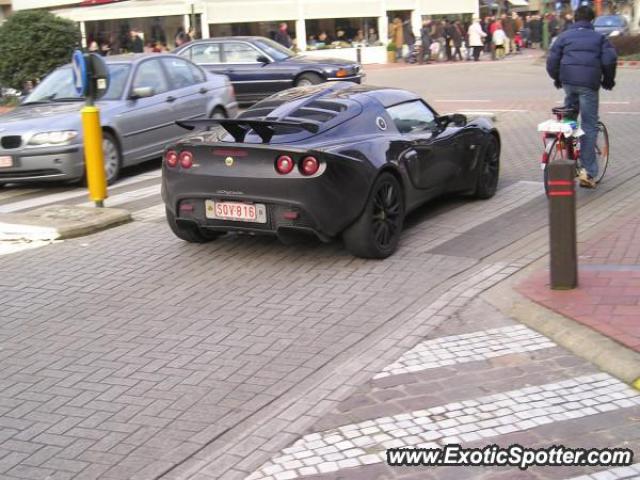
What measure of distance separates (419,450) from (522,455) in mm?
477

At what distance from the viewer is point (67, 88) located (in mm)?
12156

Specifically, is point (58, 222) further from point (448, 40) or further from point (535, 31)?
point (535, 31)

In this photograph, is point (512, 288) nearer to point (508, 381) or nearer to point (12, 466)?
point (508, 381)

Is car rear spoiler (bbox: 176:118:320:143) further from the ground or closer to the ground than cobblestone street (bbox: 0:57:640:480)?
further from the ground

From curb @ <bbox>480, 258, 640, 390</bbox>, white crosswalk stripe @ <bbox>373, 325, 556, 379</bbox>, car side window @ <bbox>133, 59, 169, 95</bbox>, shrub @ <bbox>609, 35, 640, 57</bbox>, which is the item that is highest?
shrub @ <bbox>609, 35, 640, 57</bbox>

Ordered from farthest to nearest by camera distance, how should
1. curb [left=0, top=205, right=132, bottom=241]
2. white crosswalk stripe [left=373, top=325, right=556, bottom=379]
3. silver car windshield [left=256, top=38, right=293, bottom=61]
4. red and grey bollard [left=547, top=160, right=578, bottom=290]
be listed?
1. silver car windshield [left=256, top=38, right=293, bottom=61]
2. curb [left=0, top=205, right=132, bottom=241]
3. red and grey bollard [left=547, top=160, right=578, bottom=290]
4. white crosswalk stripe [left=373, top=325, right=556, bottom=379]

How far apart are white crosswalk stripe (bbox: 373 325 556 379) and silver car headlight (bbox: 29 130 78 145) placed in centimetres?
651

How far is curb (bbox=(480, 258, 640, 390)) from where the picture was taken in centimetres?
506

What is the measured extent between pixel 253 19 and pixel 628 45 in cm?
1529

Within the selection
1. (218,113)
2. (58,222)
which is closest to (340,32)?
(218,113)

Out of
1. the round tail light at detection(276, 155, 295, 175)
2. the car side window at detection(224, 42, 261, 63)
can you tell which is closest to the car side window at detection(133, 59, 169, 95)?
the round tail light at detection(276, 155, 295, 175)

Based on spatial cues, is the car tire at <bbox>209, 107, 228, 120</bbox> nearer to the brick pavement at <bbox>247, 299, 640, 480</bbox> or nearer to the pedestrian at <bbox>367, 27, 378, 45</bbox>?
the brick pavement at <bbox>247, 299, 640, 480</bbox>

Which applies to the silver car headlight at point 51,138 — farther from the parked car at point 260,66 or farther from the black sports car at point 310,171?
the parked car at point 260,66

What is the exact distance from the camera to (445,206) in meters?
9.39
